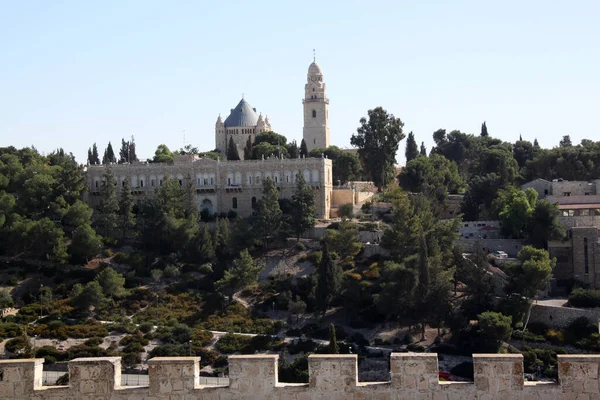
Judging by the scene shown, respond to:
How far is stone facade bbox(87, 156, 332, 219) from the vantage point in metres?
61.3

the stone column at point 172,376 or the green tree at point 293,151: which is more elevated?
the green tree at point 293,151

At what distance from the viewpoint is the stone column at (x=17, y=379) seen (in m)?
7.36

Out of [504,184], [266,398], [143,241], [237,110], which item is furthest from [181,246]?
[266,398]

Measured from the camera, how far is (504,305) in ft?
130

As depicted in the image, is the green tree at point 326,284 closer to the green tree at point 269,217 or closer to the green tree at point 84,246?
the green tree at point 269,217

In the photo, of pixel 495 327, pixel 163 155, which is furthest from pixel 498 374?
pixel 163 155

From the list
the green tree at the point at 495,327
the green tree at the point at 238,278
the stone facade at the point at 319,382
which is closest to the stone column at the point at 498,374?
the stone facade at the point at 319,382

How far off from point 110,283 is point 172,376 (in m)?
39.8

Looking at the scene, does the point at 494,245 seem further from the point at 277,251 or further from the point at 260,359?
the point at 260,359

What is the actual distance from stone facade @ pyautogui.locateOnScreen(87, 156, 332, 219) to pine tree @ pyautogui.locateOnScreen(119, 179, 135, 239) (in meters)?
5.69

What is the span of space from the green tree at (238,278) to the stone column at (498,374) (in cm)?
3842

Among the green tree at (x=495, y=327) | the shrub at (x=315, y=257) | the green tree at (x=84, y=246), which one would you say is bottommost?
the green tree at (x=495, y=327)

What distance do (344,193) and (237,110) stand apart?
1227 inches

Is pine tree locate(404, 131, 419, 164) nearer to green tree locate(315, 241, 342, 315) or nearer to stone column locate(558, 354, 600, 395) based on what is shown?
green tree locate(315, 241, 342, 315)
